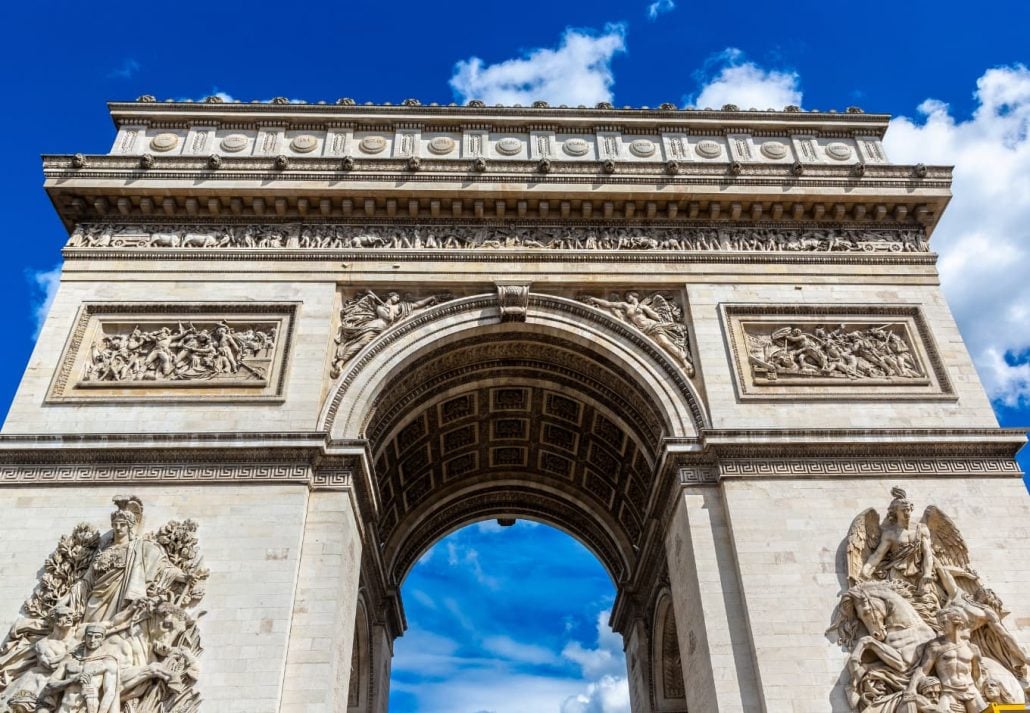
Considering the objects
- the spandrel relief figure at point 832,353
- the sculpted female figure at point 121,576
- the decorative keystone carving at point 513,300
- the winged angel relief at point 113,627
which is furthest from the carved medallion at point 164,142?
the spandrel relief figure at point 832,353

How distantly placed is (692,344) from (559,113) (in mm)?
6792

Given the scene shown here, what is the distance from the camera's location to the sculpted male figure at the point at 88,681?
36.4 ft

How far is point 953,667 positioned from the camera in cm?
1147

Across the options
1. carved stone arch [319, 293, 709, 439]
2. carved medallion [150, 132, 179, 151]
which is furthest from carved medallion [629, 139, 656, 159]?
carved medallion [150, 132, 179, 151]

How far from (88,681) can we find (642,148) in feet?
48.7

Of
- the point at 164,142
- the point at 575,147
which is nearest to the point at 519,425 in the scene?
the point at 575,147

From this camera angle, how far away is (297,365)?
15172 millimetres

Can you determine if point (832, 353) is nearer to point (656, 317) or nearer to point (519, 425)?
point (656, 317)

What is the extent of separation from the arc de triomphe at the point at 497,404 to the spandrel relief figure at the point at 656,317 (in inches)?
2.6

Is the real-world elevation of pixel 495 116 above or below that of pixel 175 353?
above

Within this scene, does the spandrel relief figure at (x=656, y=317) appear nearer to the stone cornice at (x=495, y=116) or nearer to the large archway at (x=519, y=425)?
the large archway at (x=519, y=425)

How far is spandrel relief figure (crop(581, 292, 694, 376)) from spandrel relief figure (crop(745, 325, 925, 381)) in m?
1.28

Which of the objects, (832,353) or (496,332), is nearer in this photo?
(832,353)

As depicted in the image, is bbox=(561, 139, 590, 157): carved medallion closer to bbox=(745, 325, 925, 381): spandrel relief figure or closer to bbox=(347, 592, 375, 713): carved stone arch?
bbox=(745, 325, 925, 381): spandrel relief figure
